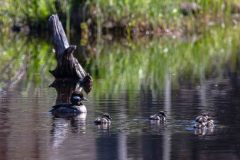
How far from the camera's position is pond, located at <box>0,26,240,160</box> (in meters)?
9.20

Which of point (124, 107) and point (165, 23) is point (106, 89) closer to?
point (124, 107)

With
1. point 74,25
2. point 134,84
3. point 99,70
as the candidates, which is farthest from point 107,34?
point 134,84

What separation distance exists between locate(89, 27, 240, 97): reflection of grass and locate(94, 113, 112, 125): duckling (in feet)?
10.0

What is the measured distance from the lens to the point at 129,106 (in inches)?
484

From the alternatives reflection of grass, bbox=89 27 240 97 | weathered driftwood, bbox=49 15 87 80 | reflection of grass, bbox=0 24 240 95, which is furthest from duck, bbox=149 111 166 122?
weathered driftwood, bbox=49 15 87 80

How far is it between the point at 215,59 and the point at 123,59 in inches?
85.9

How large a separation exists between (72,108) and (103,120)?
1089mm

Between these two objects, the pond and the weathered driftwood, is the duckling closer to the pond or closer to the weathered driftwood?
the pond

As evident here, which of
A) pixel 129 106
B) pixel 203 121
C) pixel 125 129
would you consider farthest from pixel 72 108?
pixel 203 121

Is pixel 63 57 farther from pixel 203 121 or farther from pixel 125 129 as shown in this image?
pixel 203 121

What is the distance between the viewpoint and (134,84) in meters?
15.1

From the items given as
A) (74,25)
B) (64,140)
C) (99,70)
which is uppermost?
(74,25)

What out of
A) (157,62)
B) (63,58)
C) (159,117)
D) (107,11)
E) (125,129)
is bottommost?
(125,129)

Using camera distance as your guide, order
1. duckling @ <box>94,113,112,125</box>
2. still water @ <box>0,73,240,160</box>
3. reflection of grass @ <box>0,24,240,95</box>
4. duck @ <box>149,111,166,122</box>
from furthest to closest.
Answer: reflection of grass @ <box>0,24,240,95</box>, duck @ <box>149,111,166,122</box>, duckling @ <box>94,113,112,125</box>, still water @ <box>0,73,240,160</box>
